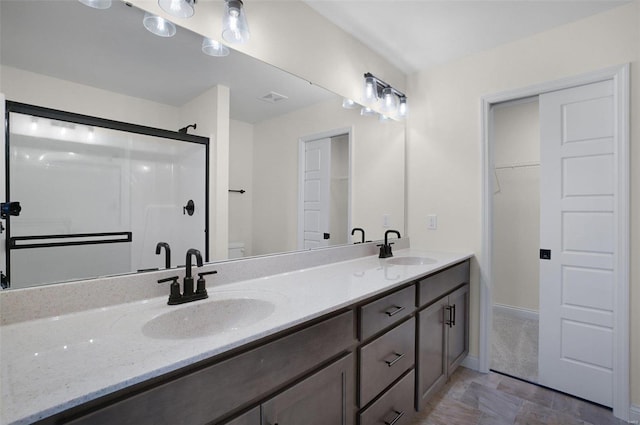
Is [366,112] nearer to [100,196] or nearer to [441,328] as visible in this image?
[441,328]

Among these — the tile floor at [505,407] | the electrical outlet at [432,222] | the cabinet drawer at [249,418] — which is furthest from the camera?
the electrical outlet at [432,222]

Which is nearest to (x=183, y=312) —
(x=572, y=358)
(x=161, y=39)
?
(x=161, y=39)

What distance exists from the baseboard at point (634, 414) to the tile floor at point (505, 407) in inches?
2.5

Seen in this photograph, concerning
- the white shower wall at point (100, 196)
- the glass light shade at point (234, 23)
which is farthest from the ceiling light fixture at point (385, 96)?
the white shower wall at point (100, 196)

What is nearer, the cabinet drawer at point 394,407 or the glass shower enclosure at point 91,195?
the glass shower enclosure at point 91,195

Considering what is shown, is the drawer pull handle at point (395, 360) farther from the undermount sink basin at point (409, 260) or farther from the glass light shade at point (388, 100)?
the glass light shade at point (388, 100)

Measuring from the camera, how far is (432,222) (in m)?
2.58

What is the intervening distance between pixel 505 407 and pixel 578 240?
1167mm

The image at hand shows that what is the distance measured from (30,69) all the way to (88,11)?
296 mm

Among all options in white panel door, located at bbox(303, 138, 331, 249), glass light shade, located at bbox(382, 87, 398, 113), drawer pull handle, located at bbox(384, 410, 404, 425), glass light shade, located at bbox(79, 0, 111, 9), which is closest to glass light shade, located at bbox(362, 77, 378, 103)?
glass light shade, located at bbox(382, 87, 398, 113)

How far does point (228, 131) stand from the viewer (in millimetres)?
1472

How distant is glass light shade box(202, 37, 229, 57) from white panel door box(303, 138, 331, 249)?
2.23 feet

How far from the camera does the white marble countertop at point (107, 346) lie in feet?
1.86

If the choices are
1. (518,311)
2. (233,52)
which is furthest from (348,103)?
(518,311)
